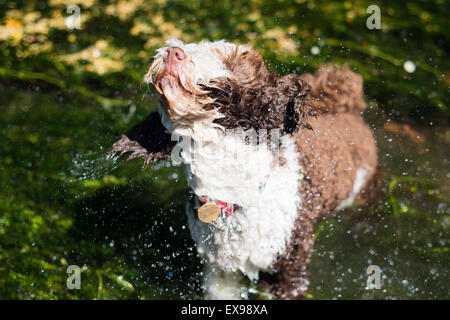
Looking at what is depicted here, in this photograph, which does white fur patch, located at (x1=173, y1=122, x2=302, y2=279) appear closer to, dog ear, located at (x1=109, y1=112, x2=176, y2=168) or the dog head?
the dog head

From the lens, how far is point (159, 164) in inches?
141

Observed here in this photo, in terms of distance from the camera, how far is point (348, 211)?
12.9ft

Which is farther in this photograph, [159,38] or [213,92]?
[159,38]

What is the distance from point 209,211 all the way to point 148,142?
61 cm

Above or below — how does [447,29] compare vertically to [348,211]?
above

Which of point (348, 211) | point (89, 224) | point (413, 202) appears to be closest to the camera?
point (348, 211)

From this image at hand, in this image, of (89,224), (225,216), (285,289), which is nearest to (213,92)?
(225,216)

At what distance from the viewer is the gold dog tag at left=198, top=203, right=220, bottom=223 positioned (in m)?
2.60

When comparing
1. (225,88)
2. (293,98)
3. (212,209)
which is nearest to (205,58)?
(225,88)

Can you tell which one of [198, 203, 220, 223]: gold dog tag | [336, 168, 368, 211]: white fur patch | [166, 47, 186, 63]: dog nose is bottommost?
[198, 203, 220, 223]: gold dog tag

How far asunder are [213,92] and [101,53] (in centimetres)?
467

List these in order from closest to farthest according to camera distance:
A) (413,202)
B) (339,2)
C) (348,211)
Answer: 1. (348,211)
2. (413,202)
3. (339,2)

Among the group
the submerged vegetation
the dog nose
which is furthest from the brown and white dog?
the submerged vegetation
